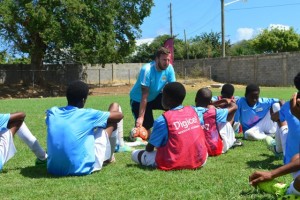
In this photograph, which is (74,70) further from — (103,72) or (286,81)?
(286,81)

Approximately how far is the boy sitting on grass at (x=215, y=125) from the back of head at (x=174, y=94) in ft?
3.62

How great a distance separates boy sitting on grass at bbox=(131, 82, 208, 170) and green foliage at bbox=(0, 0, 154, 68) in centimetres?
2956

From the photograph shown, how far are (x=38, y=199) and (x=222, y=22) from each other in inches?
1546

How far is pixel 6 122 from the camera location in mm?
5547

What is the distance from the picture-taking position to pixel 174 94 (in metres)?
5.80

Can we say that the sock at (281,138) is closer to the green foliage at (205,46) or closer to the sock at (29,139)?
the sock at (29,139)

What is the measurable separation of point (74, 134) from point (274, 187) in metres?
2.55

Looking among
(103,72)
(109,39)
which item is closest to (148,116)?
(109,39)

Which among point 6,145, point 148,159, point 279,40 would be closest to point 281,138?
point 148,159

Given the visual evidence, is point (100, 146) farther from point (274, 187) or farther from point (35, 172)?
point (274, 187)

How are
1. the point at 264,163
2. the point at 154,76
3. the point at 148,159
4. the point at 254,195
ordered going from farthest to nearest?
the point at 154,76
the point at 264,163
the point at 148,159
the point at 254,195

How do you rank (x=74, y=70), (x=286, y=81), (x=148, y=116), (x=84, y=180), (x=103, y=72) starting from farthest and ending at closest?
(x=103, y=72)
(x=74, y=70)
(x=286, y=81)
(x=148, y=116)
(x=84, y=180)

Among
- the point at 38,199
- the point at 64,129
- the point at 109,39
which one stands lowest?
the point at 38,199

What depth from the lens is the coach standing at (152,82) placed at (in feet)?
26.7
